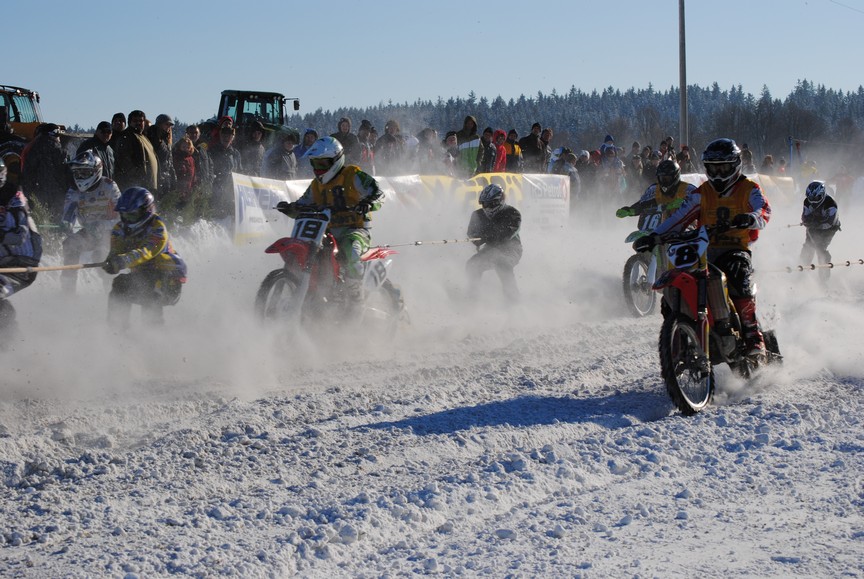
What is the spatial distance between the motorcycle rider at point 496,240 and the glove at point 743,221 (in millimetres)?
5545

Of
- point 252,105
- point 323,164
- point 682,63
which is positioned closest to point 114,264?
point 323,164

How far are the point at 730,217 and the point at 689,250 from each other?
645 mm

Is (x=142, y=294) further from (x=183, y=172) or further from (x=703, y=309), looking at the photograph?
(x=183, y=172)

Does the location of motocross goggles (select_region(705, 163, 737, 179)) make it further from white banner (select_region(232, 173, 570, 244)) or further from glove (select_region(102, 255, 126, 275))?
white banner (select_region(232, 173, 570, 244))

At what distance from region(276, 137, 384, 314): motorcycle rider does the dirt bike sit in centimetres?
340

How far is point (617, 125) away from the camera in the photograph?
151 m

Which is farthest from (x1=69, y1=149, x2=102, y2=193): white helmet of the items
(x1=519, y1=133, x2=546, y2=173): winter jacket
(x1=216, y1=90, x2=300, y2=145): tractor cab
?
(x1=216, y1=90, x2=300, y2=145): tractor cab

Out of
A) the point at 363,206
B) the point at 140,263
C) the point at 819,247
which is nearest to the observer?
the point at 140,263

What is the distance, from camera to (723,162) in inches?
296

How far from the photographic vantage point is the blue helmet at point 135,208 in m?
8.70

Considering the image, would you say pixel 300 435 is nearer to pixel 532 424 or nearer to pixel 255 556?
pixel 532 424

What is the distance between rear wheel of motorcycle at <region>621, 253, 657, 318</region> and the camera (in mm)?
12531

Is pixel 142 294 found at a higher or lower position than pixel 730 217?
lower

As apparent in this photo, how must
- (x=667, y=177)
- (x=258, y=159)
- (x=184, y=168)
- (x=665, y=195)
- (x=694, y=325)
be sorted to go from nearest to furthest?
(x=694, y=325), (x=667, y=177), (x=665, y=195), (x=184, y=168), (x=258, y=159)
